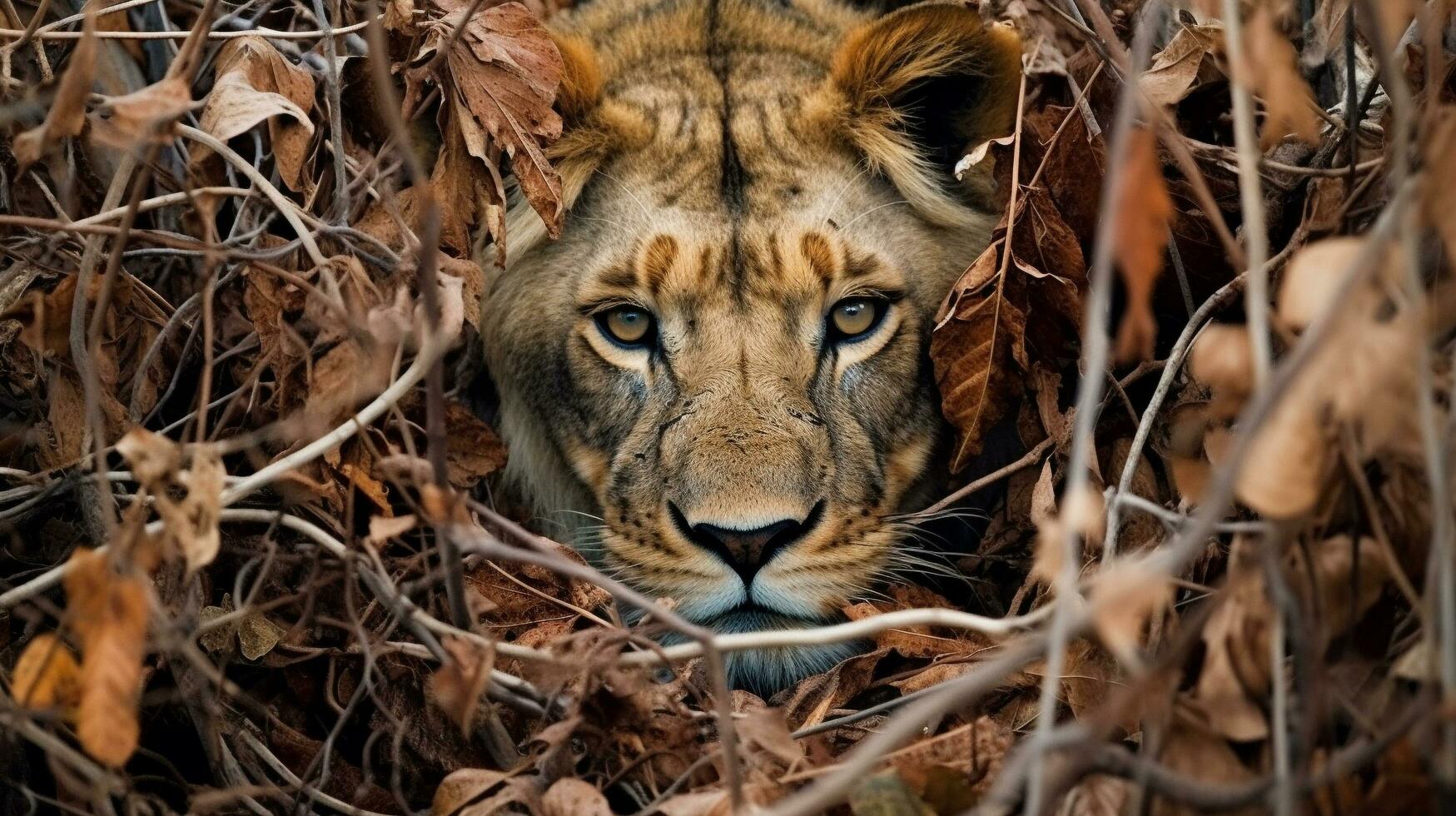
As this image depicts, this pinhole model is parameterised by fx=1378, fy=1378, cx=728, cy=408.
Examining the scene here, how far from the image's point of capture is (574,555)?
296 centimetres

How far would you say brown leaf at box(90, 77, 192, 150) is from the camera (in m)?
2.08

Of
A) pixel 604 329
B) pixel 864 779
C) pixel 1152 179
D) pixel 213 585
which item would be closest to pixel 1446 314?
pixel 1152 179

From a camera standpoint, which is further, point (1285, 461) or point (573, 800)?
point (573, 800)

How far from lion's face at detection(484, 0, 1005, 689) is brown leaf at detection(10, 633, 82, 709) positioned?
4.35 ft

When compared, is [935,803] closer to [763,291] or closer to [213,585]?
[763,291]

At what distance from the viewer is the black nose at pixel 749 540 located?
2.92m

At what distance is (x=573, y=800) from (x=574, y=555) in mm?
773

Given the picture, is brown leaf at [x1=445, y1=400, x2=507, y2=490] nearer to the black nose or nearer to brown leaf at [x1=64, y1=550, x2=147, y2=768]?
the black nose

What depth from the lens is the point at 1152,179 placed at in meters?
1.39

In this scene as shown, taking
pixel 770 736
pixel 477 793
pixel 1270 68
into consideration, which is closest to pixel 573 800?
pixel 477 793

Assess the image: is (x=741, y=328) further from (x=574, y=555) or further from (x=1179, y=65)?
(x=1179, y=65)

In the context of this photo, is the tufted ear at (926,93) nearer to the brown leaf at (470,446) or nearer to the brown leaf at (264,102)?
the brown leaf at (470,446)

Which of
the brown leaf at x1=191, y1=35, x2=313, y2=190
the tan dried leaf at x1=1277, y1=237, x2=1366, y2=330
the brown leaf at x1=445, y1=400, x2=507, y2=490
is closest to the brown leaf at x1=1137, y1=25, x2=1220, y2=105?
the tan dried leaf at x1=1277, y1=237, x2=1366, y2=330

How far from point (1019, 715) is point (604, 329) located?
1.32m
